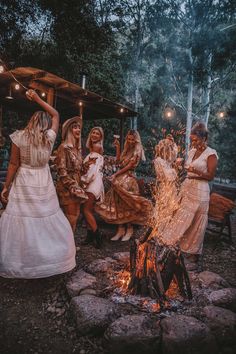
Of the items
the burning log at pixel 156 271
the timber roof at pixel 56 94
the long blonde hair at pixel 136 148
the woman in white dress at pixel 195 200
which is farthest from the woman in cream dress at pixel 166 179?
the timber roof at pixel 56 94

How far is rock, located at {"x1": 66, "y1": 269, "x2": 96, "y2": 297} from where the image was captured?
3.31 meters

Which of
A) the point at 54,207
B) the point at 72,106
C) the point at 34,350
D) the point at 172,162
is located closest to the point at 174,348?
the point at 34,350

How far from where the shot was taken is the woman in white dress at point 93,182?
5312 millimetres

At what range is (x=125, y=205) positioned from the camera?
5.74m

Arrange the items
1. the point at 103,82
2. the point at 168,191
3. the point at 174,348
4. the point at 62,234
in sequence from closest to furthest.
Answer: the point at 174,348
the point at 62,234
the point at 168,191
the point at 103,82

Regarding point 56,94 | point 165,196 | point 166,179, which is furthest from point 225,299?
point 56,94

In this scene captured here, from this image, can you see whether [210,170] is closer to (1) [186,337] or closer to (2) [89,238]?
(2) [89,238]

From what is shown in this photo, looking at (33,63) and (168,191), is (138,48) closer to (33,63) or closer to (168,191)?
(33,63)

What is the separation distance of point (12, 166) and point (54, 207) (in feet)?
2.48

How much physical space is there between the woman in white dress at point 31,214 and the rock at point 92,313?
2.18ft

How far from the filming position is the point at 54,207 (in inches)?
145

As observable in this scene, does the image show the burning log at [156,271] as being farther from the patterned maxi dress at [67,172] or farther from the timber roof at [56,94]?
the timber roof at [56,94]

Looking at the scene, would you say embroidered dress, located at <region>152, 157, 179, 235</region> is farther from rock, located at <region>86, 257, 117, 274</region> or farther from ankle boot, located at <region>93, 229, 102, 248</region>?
ankle boot, located at <region>93, 229, 102, 248</region>

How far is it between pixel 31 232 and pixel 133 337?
5.60 ft
